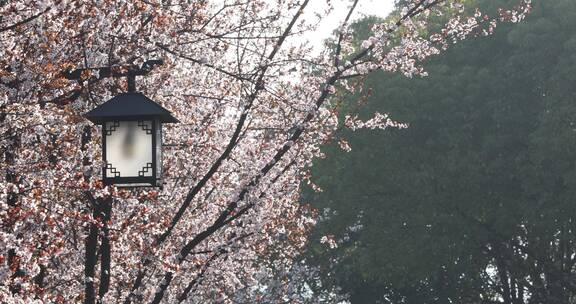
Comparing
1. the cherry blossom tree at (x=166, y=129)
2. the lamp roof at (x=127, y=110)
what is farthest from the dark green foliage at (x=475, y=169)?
the lamp roof at (x=127, y=110)

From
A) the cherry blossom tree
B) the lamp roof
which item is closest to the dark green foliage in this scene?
the cherry blossom tree

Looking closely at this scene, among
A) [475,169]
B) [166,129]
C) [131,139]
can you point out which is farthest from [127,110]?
[475,169]

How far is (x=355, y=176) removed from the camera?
29516 millimetres

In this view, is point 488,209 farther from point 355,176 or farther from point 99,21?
point 99,21

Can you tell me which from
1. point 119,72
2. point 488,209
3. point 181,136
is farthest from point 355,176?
point 119,72

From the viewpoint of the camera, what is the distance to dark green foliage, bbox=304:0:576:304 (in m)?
26.3

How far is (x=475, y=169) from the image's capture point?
89.4 feet

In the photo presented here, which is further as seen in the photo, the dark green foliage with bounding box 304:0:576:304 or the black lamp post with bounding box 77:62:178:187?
the dark green foliage with bounding box 304:0:576:304

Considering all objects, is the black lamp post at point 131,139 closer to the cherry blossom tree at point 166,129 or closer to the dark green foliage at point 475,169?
the cherry blossom tree at point 166,129

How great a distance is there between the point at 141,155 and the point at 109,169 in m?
0.23

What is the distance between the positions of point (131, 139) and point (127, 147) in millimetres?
58

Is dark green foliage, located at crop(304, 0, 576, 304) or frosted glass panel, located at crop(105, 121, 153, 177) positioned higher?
dark green foliage, located at crop(304, 0, 576, 304)

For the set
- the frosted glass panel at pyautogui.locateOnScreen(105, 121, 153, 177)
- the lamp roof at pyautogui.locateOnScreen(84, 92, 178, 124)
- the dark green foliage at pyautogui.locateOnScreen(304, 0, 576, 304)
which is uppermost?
the dark green foliage at pyautogui.locateOnScreen(304, 0, 576, 304)

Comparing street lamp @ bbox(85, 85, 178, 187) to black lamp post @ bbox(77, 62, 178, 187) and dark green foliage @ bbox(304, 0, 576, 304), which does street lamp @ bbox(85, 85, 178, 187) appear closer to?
black lamp post @ bbox(77, 62, 178, 187)
